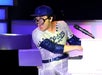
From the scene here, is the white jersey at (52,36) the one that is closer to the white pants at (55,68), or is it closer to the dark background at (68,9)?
the white pants at (55,68)

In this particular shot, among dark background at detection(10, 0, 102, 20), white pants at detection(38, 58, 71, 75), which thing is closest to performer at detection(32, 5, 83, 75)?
white pants at detection(38, 58, 71, 75)

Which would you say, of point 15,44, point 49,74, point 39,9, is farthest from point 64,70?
point 15,44

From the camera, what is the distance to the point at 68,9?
3.67 meters

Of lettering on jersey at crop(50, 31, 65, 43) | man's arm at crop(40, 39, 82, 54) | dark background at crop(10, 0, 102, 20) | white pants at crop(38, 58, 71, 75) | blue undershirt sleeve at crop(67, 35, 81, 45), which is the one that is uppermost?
dark background at crop(10, 0, 102, 20)

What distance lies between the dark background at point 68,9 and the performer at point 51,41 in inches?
51.5

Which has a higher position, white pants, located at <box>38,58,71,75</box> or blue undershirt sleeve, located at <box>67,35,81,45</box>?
blue undershirt sleeve, located at <box>67,35,81,45</box>

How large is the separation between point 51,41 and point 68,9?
55.7 inches

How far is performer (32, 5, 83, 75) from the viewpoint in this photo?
2297 mm

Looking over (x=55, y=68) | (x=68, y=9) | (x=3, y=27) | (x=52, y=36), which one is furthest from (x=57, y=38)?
(x=3, y=27)

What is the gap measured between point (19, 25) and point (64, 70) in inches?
59.7

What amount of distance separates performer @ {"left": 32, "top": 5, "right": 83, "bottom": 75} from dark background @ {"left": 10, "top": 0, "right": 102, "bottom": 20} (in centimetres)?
131

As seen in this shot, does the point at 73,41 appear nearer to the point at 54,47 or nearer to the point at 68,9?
the point at 54,47

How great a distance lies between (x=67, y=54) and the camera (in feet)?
7.66

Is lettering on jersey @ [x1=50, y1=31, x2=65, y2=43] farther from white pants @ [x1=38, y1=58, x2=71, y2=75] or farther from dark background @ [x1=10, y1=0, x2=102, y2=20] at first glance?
dark background @ [x1=10, y1=0, x2=102, y2=20]
